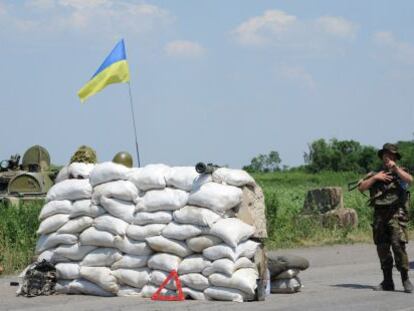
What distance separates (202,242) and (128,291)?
124 cm

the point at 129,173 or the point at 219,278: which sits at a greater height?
the point at 129,173

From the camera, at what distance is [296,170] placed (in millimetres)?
67875

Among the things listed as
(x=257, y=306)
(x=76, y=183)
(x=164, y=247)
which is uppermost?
(x=76, y=183)

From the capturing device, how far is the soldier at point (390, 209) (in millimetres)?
11680

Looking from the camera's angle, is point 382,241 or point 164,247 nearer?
point 164,247

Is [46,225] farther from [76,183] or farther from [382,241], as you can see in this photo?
[382,241]

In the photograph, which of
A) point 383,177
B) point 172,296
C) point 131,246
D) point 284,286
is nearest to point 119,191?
point 131,246

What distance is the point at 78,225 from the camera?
11.7m

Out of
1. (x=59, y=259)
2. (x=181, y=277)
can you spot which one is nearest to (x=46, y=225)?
(x=59, y=259)

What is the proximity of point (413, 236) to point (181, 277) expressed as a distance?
13.8 m

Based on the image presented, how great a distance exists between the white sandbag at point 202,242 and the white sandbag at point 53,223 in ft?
5.93

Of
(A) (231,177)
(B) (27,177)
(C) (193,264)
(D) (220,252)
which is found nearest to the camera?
(D) (220,252)

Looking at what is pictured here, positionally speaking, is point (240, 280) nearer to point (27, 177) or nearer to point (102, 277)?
point (102, 277)

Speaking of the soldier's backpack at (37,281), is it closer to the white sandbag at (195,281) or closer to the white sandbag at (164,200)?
the white sandbag at (164,200)
